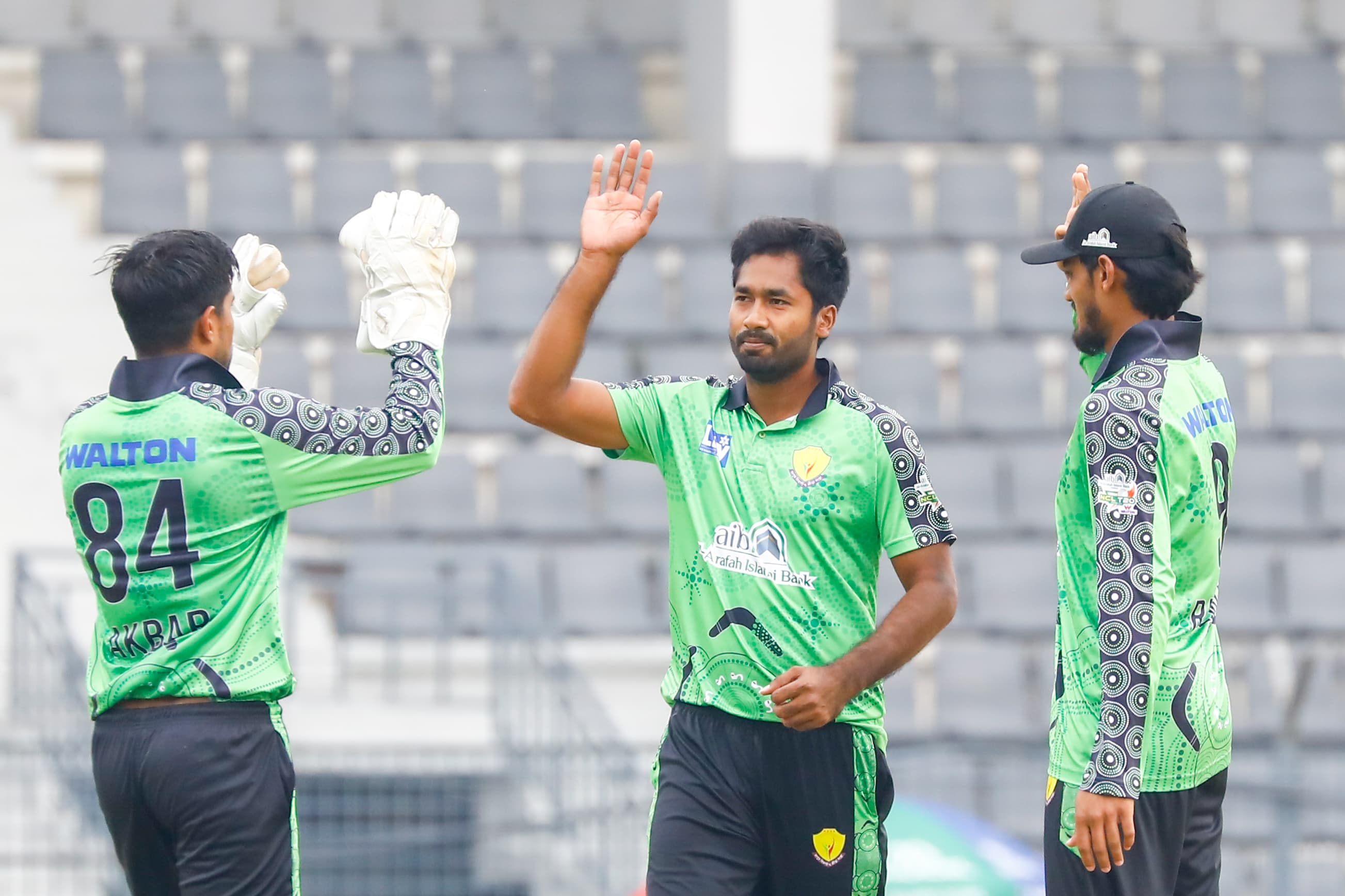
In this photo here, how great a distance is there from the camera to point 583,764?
324 inches

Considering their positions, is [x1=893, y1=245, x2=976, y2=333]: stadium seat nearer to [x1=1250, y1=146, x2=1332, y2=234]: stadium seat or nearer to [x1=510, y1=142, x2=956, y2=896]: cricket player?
[x1=1250, y1=146, x2=1332, y2=234]: stadium seat

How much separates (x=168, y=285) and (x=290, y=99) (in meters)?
8.78

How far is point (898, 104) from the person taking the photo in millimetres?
12242

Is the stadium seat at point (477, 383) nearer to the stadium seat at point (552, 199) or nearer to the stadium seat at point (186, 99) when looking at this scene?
the stadium seat at point (552, 199)

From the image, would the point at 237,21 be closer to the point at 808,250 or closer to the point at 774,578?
the point at 808,250

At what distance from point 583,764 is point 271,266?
185 inches

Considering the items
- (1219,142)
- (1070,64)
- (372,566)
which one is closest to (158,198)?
(372,566)

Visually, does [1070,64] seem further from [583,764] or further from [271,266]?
[271,266]

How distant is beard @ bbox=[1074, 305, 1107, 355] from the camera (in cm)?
357

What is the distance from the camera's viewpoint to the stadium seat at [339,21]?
12859 mm

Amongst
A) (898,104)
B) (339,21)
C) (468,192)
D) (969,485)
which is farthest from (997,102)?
(339,21)

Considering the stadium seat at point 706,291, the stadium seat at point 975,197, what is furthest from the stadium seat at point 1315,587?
the stadium seat at point 706,291

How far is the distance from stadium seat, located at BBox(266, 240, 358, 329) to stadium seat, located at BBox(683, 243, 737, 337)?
1.99m

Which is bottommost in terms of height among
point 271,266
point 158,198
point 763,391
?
point 763,391
